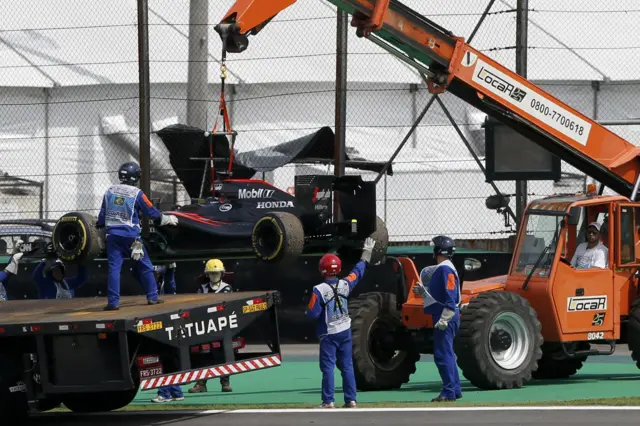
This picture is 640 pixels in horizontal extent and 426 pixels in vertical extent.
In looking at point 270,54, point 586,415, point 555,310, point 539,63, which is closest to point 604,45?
point 539,63

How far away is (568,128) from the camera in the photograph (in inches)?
668

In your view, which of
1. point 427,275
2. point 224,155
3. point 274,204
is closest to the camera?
point 427,275

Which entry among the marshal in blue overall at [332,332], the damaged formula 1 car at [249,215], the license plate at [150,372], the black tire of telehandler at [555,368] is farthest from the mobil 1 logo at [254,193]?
the license plate at [150,372]

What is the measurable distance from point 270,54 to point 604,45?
250 inches

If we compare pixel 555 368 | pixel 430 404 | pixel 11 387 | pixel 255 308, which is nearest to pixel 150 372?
pixel 11 387

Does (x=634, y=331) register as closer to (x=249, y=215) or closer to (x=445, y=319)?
(x=445, y=319)

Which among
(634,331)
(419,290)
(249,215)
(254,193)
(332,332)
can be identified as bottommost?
(634,331)

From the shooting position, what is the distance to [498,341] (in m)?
14.6

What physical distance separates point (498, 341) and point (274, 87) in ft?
42.1

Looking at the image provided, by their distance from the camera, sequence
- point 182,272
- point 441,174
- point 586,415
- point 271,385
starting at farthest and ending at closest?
point 441,174, point 182,272, point 271,385, point 586,415

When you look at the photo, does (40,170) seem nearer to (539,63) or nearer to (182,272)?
(182,272)

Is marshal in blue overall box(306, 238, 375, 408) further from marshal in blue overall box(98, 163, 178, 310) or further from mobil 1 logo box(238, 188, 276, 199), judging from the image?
mobil 1 logo box(238, 188, 276, 199)

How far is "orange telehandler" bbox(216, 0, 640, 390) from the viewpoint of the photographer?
1463 cm

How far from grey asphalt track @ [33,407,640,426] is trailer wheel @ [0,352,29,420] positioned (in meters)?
0.91
